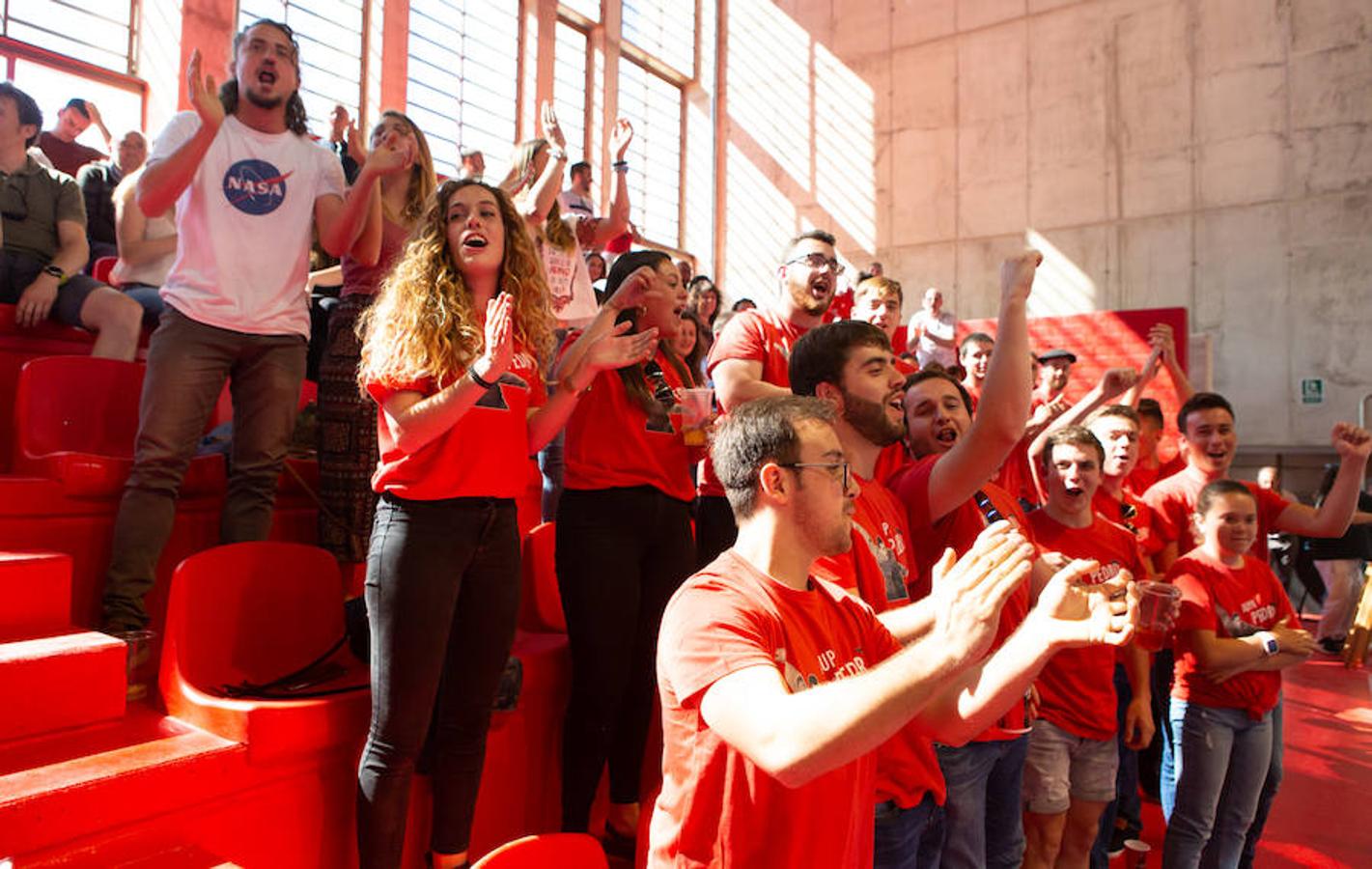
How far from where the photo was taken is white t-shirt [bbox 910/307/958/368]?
6887 millimetres

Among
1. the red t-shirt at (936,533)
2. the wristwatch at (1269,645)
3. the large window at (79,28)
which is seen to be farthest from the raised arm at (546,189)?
the large window at (79,28)

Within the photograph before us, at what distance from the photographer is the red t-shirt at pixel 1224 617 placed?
286 cm

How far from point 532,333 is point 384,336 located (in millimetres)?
401

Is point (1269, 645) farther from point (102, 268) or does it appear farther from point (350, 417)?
point (102, 268)

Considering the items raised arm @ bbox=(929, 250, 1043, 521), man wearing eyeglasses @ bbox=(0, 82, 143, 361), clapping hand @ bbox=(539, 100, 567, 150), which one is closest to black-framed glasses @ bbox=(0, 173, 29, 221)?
man wearing eyeglasses @ bbox=(0, 82, 143, 361)

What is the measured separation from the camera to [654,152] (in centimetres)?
1326

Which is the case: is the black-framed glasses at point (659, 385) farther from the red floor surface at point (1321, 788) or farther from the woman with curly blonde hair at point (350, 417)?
the red floor surface at point (1321, 788)

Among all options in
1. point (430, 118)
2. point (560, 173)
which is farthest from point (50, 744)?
point (430, 118)

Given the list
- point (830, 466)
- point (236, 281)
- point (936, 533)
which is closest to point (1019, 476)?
point (936, 533)

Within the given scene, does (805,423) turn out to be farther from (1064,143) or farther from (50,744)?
(1064,143)

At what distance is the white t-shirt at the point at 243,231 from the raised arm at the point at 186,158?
0.06 metres

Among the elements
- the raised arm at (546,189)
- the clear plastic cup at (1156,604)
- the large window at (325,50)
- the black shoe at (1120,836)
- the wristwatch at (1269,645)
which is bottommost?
the black shoe at (1120,836)

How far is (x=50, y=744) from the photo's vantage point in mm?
1869

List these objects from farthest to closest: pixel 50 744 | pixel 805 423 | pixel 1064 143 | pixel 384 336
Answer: pixel 1064 143
pixel 384 336
pixel 50 744
pixel 805 423
